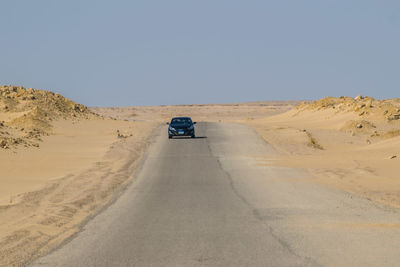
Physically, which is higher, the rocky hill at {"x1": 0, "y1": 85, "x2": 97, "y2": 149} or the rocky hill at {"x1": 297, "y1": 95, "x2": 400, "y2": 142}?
the rocky hill at {"x1": 0, "y1": 85, "x2": 97, "y2": 149}

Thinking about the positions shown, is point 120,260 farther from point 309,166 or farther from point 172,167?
point 309,166

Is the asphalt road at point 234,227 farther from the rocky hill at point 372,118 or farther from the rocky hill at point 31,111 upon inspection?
the rocky hill at point 372,118

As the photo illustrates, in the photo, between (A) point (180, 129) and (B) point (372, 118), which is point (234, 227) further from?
(B) point (372, 118)

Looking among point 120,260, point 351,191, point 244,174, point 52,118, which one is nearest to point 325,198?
point 351,191

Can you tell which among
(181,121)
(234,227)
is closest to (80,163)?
(181,121)

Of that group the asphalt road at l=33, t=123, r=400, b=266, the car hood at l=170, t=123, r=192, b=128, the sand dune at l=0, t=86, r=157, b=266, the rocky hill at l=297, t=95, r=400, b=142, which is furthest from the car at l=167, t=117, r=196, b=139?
the asphalt road at l=33, t=123, r=400, b=266

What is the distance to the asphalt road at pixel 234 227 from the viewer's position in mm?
9422

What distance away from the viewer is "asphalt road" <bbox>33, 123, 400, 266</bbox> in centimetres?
942

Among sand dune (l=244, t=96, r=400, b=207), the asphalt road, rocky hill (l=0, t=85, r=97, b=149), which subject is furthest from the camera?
rocky hill (l=0, t=85, r=97, b=149)

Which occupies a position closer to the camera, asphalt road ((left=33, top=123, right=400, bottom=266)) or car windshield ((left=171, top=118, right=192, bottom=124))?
asphalt road ((left=33, top=123, right=400, bottom=266))

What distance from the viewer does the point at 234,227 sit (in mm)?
12320

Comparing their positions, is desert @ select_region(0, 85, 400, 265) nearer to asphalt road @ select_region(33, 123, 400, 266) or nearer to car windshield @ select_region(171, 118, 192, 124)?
asphalt road @ select_region(33, 123, 400, 266)

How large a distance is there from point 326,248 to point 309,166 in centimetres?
1812

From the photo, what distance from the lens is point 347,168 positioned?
27016 mm
